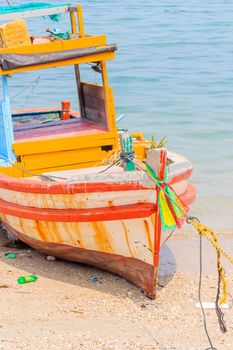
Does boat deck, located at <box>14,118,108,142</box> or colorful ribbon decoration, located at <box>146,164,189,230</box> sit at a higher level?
boat deck, located at <box>14,118,108,142</box>

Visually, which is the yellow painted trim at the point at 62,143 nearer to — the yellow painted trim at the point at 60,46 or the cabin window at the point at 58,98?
the cabin window at the point at 58,98

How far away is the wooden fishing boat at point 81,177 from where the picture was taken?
6.34 m

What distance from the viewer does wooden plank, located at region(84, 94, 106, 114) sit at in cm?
806

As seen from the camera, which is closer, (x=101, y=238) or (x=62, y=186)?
(x=62, y=186)

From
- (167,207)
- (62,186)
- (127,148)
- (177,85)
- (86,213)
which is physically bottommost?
(177,85)

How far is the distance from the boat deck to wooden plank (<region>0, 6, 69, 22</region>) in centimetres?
129

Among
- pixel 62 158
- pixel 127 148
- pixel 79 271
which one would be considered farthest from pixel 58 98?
pixel 127 148

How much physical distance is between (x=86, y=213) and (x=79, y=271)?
41.6 inches

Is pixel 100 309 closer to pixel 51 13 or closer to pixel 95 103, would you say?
pixel 95 103

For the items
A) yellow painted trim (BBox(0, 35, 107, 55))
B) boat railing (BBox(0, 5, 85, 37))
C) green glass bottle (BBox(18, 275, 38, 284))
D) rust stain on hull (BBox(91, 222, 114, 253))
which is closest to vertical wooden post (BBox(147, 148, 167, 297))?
rust stain on hull (BBox(91, 222, 114, 253))

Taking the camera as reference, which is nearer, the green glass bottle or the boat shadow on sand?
the boat shadow on sand

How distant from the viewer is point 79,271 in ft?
24.1

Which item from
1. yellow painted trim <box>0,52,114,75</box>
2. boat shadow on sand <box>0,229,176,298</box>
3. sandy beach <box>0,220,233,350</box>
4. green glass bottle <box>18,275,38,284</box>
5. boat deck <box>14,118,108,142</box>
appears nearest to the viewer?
sandy beach <box>0,220,233,350</box>

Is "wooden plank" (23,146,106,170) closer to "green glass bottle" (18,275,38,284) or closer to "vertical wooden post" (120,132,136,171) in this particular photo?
"vertical wooden post" (120,132,136,171)
